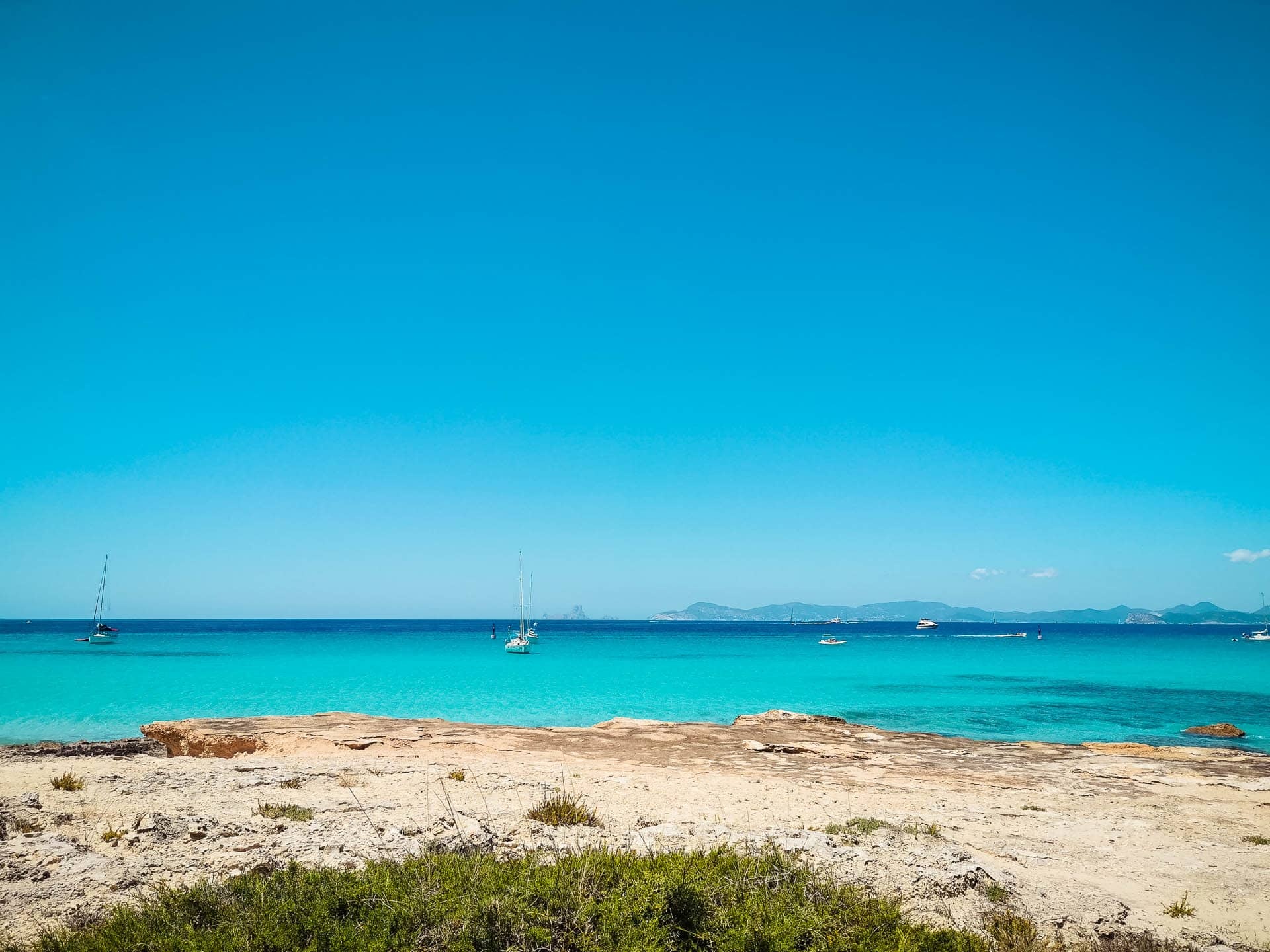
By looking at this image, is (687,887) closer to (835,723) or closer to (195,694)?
(835,723)

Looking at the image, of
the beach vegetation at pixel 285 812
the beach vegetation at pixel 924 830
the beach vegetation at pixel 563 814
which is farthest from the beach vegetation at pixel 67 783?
the beach vegetation at pixel 924 830

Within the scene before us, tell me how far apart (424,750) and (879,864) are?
10858 mm

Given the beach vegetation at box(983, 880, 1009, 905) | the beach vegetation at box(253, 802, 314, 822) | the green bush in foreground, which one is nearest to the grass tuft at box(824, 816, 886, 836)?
the beach vegetation at box(983, 880, 1009, 905)

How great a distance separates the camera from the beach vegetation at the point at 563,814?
337 inches

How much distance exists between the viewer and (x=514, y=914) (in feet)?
17.5

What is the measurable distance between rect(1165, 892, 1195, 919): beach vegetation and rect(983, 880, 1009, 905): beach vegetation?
1489 mm

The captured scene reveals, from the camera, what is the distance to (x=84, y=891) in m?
6.11

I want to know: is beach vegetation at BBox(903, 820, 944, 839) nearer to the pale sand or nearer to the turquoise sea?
the pale sand

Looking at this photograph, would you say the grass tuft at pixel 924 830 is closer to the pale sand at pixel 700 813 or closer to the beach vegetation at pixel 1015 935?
the pale sand at pixel 700 813

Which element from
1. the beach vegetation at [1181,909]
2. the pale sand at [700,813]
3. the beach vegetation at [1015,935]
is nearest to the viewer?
the beach vegetation at [1015,935]

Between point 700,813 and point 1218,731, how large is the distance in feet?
80.9

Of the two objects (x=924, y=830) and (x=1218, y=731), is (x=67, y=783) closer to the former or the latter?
(x=924, y=830)

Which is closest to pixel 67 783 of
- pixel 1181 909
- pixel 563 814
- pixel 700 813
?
pixel 563 814

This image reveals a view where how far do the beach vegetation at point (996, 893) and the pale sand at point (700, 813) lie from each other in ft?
0.25
